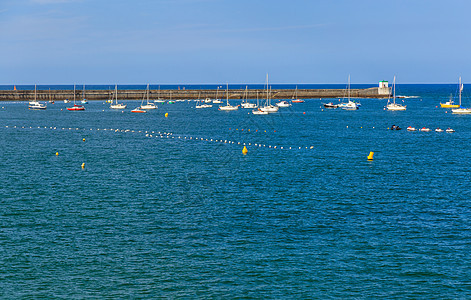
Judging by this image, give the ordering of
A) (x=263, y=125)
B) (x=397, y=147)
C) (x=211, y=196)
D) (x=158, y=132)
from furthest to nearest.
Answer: (x=263, y=125) → (x=158, y=132) → (x=397, y=147) → (x=211, y=196)

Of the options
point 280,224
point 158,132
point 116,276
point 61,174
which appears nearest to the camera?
point 116,276

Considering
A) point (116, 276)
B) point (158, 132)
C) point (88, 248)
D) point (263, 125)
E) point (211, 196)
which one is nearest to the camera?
point (116, 276)

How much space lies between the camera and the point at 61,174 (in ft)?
221

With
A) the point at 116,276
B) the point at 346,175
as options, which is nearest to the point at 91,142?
the point at 346,175

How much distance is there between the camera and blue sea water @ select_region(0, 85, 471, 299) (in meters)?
33.6

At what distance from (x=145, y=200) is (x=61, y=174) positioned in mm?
18453

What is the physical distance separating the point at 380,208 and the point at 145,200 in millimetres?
20774

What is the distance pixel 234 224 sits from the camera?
4497 cm

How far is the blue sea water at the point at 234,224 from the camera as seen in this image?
110 ft

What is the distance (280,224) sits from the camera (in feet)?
147

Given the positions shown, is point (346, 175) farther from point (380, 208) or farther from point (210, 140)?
point (210, 140)

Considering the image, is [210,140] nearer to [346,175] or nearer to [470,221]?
[346,175]

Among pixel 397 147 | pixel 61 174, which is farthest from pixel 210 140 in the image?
pixel 61 174

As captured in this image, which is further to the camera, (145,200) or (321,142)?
(321,142)
